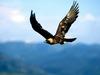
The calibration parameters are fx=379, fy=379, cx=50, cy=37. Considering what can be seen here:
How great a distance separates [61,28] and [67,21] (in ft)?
3.01

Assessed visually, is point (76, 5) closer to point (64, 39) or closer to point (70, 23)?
point (70, 23)

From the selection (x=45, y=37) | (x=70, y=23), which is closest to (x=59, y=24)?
(x=70, y=23)

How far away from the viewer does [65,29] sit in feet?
75.0

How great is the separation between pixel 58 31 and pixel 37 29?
1.59 meters

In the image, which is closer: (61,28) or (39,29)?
(39,29)

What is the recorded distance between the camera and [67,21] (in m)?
23.8

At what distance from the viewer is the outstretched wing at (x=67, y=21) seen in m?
22.6

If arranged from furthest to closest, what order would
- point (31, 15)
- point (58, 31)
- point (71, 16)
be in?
point (71, 16)
point (58, 31)
point (31, 15)

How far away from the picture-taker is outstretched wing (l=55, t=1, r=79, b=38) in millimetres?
22641

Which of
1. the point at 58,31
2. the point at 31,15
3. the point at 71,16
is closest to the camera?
the point at 31,15

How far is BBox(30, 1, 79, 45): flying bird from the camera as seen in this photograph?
21100 millimetres

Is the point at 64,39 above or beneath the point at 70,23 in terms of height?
beneath

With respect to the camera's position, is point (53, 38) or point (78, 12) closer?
point (53, 38)

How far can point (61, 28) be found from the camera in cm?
2312
